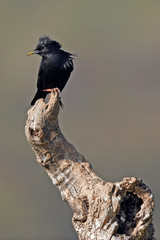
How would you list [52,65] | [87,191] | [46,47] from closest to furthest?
[87,191] → [52,65] → [46,47]

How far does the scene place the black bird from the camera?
14.8m

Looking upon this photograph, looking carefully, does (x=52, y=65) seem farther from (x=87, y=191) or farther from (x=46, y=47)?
(x=87, y=191)

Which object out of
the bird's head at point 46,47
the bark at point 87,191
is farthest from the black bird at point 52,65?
the bark at point 87,191

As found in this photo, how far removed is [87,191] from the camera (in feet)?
35.6

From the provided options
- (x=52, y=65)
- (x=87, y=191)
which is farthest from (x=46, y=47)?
(x=87, y=191)

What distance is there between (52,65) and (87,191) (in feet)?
14.9

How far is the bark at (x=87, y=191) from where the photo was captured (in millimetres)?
10555

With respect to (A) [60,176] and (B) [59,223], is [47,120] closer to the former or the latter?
(A) [60,176]

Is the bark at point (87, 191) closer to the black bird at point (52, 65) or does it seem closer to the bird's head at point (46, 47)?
the black bird at point (52, 65)

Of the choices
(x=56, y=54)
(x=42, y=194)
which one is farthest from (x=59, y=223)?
(x=56, y=54)

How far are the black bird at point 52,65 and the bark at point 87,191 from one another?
10.9 feet

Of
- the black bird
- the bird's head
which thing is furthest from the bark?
the bird's head

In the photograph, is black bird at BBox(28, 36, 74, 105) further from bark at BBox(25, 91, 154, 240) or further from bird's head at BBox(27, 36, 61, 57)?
bark at BBox(25, 91, 154, 240)

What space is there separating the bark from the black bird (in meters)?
3.31
